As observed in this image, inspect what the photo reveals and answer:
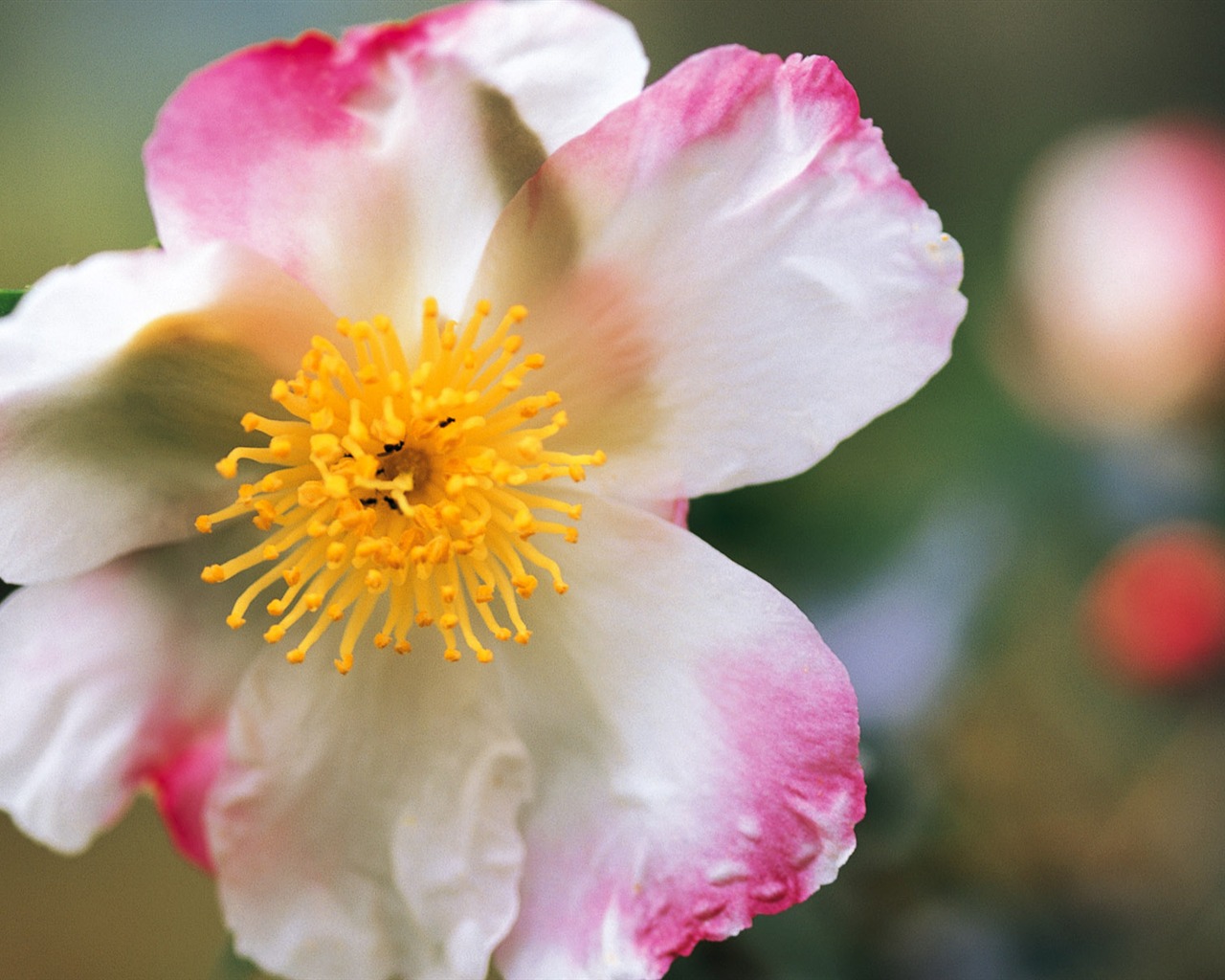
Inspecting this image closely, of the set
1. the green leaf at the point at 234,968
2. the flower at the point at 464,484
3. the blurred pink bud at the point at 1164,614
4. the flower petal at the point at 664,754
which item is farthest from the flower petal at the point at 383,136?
the blurred pink bud at the point at 1164,614

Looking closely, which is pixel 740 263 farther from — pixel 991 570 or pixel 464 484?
pixel 991 570

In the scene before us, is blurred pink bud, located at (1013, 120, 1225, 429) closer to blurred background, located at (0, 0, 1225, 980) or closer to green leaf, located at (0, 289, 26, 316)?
blurred background, located at (0, 0, 1225, 980)

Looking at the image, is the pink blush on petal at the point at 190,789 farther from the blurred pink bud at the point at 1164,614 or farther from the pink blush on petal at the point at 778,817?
the blurred pink bud at the point at 1164,614

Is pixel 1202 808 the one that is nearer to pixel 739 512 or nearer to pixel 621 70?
pixel 739 512

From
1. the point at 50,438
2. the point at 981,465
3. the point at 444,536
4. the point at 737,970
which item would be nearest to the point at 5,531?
the point at 50,438

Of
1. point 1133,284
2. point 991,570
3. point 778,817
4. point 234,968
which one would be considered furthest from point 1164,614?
point 234,968

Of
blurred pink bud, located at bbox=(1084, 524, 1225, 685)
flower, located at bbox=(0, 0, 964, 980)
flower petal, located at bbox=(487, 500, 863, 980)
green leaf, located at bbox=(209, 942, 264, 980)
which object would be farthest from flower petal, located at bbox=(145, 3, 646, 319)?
blurred pink bud, located at bbox=(1084, 524, 1225, 685)
